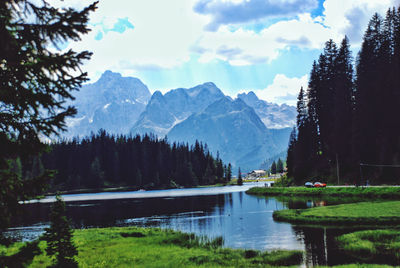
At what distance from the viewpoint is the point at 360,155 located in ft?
290

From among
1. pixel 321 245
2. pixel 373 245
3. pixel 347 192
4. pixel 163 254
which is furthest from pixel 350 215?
pixel 347 192

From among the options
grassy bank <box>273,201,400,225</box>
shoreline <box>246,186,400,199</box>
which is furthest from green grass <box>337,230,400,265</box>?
shoreline <box>246,186,400,199</box>

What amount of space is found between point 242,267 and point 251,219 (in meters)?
33.5

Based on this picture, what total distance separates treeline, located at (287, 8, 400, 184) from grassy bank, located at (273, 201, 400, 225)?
104ft

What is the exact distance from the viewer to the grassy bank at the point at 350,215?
4450 cm

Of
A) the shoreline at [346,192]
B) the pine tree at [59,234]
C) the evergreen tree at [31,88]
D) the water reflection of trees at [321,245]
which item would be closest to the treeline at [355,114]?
the shoreline at [346,192]

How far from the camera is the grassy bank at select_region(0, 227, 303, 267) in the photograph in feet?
94.3

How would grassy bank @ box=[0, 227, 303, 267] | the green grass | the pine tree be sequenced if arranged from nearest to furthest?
the pine tree → grassy bank @ box=[0, 227, 303, 267] → the green grass

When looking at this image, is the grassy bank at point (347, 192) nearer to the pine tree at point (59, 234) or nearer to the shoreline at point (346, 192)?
the shoreline at point (346, 192)

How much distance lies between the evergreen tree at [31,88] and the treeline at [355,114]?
269 feet

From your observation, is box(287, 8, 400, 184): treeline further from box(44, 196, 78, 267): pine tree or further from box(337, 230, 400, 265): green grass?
box(44, 196, 78, 267): pine tree

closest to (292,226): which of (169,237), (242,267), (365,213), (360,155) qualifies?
(365,213)

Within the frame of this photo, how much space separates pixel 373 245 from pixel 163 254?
19.4 m

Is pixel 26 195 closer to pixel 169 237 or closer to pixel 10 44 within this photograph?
pixel 10 44
